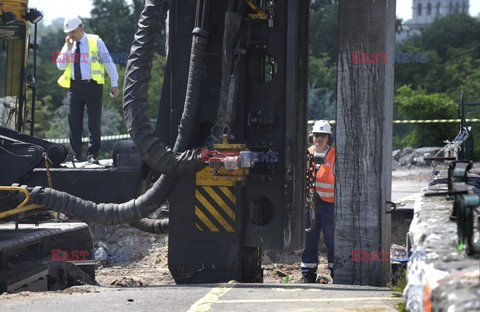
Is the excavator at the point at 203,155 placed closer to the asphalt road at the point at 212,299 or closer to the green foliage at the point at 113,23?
the asphalt road at the point at 212,299

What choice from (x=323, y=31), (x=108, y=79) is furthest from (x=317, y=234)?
(x=323, y=31)

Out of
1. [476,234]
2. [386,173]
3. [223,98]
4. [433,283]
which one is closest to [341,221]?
[386,173]

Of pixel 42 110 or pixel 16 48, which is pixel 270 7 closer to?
pixel 16 48

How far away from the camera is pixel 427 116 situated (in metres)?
25.8

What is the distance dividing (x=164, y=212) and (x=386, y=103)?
256 cm

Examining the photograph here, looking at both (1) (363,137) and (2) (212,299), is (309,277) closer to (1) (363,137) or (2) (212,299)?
(1) (363,137)

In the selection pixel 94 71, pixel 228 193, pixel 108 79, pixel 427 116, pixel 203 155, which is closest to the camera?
pixel 203 155

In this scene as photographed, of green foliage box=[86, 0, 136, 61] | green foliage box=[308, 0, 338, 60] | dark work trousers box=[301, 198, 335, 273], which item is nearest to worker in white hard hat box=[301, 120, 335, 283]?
dark work trousers box=[301, 198, 335, 273]

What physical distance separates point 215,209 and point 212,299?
1966 mm

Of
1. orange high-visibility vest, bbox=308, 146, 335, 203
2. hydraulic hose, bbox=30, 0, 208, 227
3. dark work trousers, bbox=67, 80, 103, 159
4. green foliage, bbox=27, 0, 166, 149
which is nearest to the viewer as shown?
hydraulic hose, bbox=30, 0, 208, 227

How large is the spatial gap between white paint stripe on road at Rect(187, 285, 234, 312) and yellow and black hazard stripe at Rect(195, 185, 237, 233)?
106 cm

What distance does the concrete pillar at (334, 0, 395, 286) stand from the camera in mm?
10070

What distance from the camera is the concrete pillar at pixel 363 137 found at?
1007 cm

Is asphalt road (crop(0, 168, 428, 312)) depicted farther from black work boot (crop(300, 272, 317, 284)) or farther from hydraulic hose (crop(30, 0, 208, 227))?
black work boot (crop(300, 272, 317, 284))
